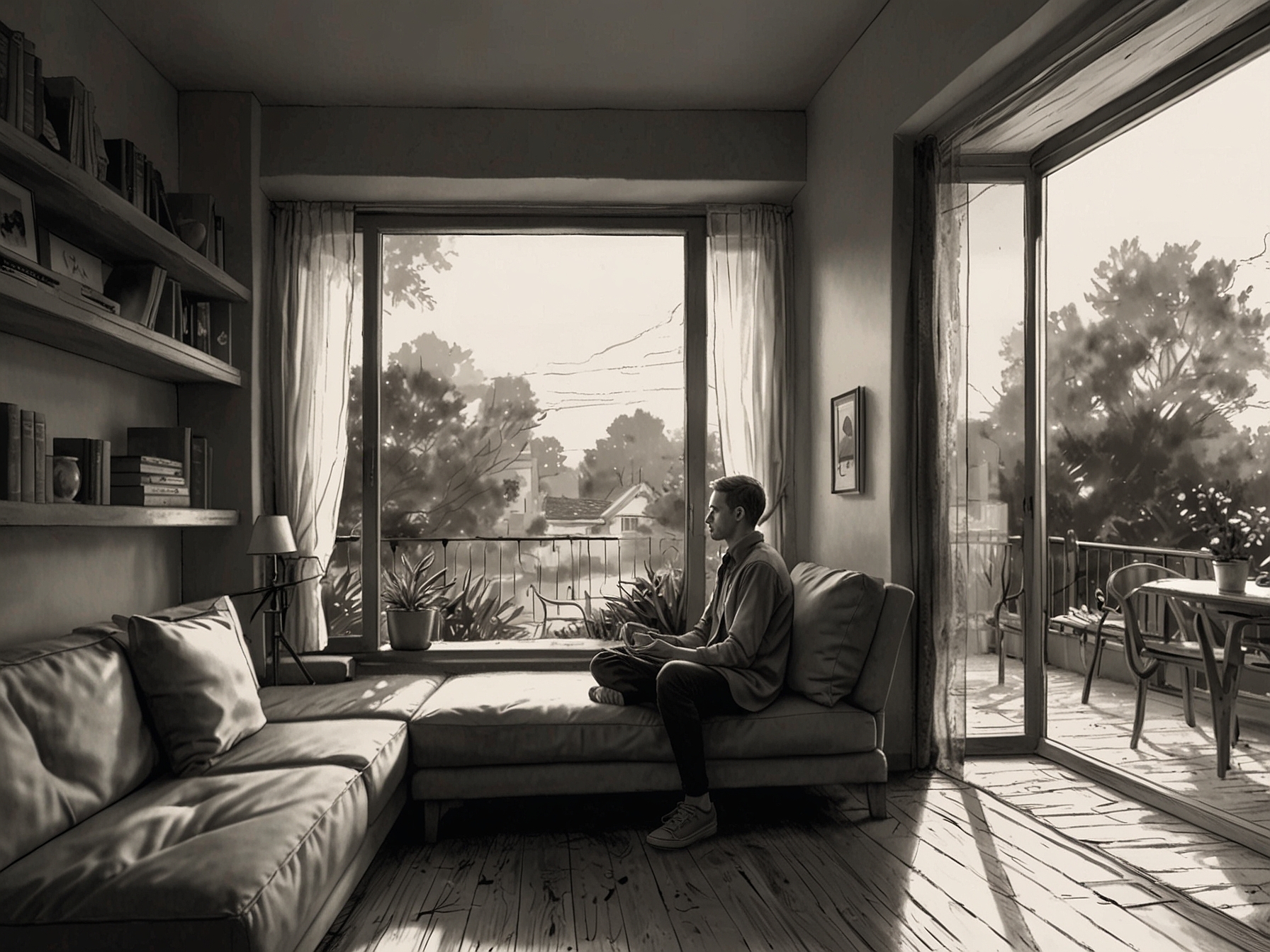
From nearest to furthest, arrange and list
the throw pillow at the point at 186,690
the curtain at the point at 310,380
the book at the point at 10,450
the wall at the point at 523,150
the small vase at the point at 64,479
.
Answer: the book at the point at 10,450, the throw pillow at the point at 186,690, the small vase at the point at 64,479, the wall at the point at 523,150, the curtain at the point at 310,380

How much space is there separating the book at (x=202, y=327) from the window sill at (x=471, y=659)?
1.67 meters

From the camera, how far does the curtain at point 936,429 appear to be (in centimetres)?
359

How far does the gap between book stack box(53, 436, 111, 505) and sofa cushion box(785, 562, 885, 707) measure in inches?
97.5

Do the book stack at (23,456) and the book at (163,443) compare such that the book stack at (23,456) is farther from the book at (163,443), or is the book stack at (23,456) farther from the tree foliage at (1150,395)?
the tree foliage at (1150,395)

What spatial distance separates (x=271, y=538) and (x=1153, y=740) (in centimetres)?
430

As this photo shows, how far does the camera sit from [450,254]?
16.0 feet

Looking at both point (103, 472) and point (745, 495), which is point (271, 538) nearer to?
point (103, 472)

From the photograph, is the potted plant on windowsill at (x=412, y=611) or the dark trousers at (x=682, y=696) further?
the potted plant on windowsill at (x=412, y=611)

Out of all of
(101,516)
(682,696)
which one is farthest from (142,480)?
(682,696)

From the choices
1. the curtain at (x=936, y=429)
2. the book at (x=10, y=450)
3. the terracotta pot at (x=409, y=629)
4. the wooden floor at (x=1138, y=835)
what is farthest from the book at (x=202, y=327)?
the wooden floor at (x=1138, y=835)

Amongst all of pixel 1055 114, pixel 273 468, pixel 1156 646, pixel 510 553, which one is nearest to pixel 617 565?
pixel 510 553

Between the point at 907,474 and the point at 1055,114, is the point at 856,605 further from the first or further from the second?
the point at 1055,114

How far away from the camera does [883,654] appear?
3.20m

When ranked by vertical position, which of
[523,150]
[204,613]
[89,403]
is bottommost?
[204,613]
